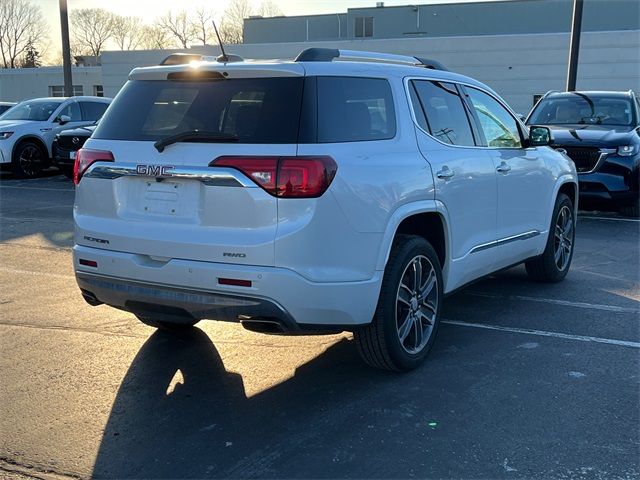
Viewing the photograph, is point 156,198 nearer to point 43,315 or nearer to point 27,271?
point 43,315

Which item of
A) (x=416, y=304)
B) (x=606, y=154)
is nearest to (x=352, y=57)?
(x=416, y=304)

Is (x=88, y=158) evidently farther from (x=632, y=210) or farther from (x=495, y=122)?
(x=632, y=210)

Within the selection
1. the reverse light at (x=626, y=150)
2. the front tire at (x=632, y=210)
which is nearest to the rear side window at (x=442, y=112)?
the reverse light at (x=626, y=150)

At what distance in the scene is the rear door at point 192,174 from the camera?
3750mm

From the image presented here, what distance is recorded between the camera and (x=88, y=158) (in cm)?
431

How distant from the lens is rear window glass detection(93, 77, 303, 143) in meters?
3.86

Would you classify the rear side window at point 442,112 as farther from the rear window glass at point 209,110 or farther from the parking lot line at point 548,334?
the parking lot line at point 548,334

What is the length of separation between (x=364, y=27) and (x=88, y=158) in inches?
2094

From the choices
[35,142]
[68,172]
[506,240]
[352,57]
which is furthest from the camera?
[35,142]

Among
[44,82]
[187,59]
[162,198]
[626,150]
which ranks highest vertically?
[44,82]

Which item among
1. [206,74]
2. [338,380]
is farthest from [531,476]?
[206,74]

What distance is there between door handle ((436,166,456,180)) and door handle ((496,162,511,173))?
816 millimetres

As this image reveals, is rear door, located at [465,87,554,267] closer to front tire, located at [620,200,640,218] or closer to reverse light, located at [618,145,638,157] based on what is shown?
reverse light, located at [618,145,638,157]

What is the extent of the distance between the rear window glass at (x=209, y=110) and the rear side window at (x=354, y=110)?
0.16 metres
